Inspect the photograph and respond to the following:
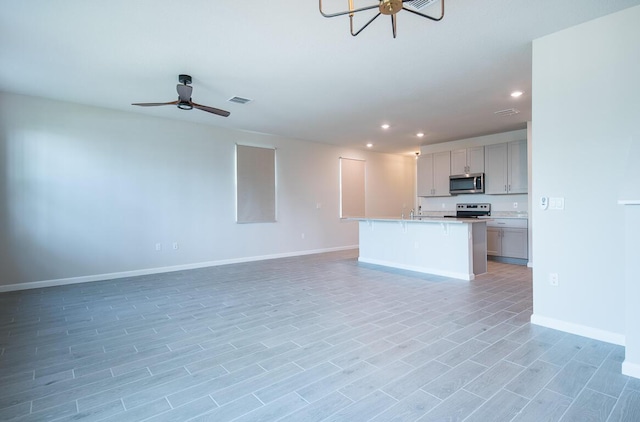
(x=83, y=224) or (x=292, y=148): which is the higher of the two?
(x=292, y=148)

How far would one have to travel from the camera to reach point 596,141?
105 inches

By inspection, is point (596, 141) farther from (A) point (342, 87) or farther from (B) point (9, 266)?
(B) point (9, 266)

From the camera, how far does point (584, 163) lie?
8.97 ft

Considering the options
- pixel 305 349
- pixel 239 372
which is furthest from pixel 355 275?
pixel 239 372

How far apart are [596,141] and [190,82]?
423cm

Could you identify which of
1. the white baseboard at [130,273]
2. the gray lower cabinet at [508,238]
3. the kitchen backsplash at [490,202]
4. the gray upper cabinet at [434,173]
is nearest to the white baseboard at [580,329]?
the gray lower cabinet at [508,238]

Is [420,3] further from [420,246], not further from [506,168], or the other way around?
[506,168]

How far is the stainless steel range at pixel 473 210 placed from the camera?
23.0 ft

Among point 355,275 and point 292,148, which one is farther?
point 292,148

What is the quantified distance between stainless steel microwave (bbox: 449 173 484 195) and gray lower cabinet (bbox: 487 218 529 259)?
818 mm

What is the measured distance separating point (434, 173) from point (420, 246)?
9.62ft

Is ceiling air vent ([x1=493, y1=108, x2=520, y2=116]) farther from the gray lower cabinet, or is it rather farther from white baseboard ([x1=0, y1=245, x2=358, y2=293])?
white baseboard ([x1=0, y1=245, x2=358, y2=293])

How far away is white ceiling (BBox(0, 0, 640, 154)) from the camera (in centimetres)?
256

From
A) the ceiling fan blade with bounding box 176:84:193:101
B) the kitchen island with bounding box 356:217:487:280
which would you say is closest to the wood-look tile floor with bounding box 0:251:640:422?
the kitchen island with bounding box 356:217:487:280
